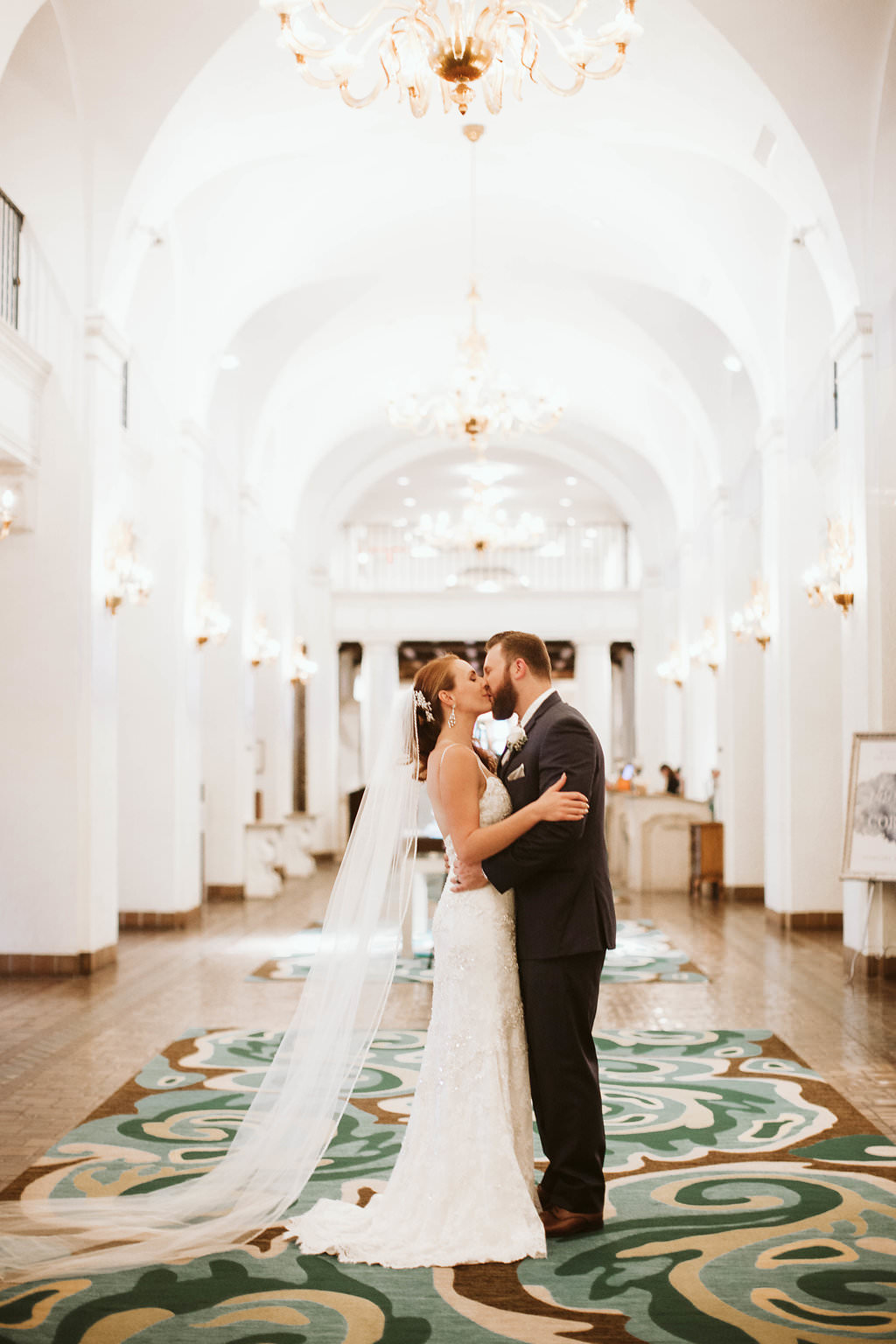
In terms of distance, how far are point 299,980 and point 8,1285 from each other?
5174 mm

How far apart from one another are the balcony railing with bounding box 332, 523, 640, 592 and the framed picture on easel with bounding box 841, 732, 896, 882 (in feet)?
51.8

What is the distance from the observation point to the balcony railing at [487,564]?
24.4m

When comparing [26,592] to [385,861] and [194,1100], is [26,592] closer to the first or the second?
[194,1100]

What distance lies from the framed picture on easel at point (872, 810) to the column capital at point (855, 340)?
111 inches

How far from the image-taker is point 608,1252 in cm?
365

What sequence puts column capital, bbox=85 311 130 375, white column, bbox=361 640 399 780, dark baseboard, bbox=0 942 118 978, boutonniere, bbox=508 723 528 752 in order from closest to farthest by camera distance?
1. boutonniere, bbox=508 723 528 752
2. dark baseboard, bbox=0 942 118 978
3. column capital, bbox=85 311 130 375
4. white column, bbox=361 640 399 780

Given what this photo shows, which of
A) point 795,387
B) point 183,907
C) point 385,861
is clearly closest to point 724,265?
point 795,387

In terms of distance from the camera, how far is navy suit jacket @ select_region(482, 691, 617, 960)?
3758 mm

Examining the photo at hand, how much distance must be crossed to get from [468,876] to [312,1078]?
94cm

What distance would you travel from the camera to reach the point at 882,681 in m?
8.73

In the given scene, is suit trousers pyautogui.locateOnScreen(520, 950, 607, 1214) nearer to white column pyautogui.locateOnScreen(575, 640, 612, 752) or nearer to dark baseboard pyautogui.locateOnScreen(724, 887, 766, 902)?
dark baseboard pyautogui.locateOnScreen(724, 887, 766, 902)

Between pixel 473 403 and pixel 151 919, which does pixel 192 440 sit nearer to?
pixel 473 403

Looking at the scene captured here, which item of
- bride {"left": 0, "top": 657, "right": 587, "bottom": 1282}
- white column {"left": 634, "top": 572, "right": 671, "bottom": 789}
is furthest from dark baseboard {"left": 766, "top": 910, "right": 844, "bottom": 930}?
white column {"left": 634, "top": 572, "right": 671, "bottom": 789}

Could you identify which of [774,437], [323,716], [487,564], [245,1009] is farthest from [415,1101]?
[487,564]
